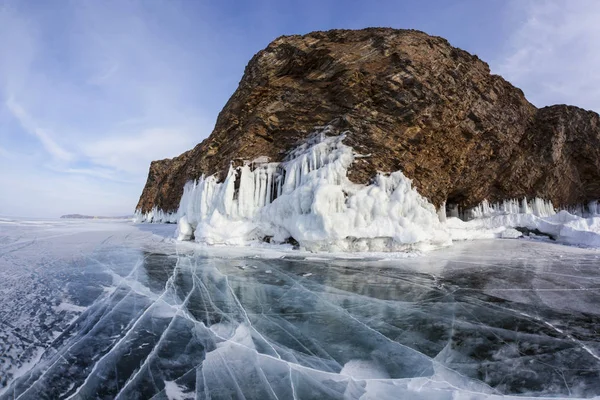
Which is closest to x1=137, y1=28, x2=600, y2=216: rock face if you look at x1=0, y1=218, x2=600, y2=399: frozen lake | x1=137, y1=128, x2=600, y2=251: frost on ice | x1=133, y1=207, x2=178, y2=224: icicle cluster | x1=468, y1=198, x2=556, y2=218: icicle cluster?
x1=137, y1=128, x2=600, y2=251: frost on ice

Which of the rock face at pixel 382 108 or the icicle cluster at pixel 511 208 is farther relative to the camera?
the icicle cluster at pixel 511 208

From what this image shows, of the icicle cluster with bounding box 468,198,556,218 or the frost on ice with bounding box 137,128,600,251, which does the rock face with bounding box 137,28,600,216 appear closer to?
the frost on ice with bounding box 137,128,600,251

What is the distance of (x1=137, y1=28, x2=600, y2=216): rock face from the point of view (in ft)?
36.5

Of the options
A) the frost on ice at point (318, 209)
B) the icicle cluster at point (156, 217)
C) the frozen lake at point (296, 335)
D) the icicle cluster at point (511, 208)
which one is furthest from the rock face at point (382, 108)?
the icicle cluster at point (156, 217)

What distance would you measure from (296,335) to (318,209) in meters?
6.65

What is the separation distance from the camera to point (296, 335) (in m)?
3.22

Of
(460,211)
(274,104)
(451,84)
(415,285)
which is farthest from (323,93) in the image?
(460,211)

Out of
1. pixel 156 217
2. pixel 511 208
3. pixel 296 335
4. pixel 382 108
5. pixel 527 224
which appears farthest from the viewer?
pixel 156 217

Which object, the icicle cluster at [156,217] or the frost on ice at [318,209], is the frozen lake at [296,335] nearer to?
the frost on ice at [318,209]

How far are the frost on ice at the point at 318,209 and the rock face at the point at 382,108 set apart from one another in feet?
2.07

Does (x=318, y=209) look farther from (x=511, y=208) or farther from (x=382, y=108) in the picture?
(x=511, y=208)

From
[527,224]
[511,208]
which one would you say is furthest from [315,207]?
[511,208]

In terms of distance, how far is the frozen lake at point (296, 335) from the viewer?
2299 mm

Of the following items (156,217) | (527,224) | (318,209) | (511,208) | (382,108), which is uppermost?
(382,108)
